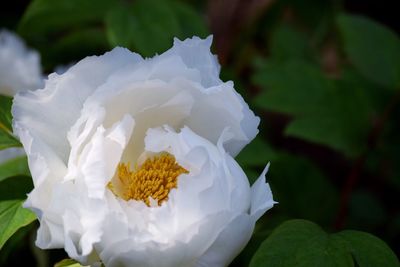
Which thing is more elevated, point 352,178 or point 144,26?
point 144,26

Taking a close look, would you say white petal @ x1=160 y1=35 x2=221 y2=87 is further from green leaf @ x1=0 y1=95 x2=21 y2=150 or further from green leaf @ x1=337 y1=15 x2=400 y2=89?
green leaf @ x1=337 y1=15 x2=400 y2=89

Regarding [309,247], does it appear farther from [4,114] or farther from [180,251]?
[4,114]

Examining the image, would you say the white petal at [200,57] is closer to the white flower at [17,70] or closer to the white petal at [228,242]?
the white petal at [228,242]

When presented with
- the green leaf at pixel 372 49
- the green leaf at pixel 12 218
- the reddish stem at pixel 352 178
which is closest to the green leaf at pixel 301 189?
the reddish stem at pixel 352 178

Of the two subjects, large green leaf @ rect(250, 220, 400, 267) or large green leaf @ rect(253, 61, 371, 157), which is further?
large green leaf @ rect(253, 61, 371, 157)

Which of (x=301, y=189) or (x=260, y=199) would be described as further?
(x=301, y=189)

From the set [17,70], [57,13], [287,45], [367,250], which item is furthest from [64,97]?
[287,45]

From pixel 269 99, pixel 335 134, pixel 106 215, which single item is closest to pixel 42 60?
pixel 269 99

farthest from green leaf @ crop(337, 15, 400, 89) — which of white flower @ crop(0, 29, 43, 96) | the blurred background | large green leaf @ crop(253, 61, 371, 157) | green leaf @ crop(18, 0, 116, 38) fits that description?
white flower @ crop(0, 29, 43, 96)

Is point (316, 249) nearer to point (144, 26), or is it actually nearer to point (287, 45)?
point (144, 26)
